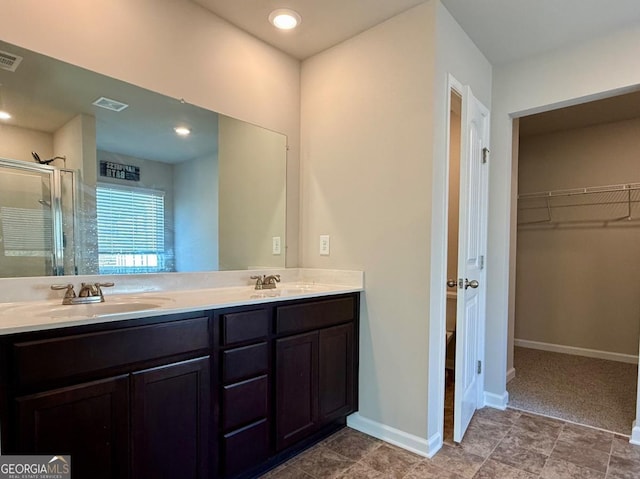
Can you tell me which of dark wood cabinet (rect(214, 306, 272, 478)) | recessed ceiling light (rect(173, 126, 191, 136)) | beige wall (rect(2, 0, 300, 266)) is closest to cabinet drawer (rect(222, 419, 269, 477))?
dark wood cabinet (rect(214, 306, 272, 478))

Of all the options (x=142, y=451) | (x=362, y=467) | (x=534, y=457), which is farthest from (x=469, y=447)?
(x=142, y=451)

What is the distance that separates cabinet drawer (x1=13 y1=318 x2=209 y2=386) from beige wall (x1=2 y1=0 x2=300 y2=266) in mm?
1168

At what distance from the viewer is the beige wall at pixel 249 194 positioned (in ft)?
7.16

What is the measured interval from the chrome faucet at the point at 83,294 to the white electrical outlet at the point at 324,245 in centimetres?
129

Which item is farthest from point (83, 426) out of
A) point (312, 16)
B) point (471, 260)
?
point (312, 16)

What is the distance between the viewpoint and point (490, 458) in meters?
1.91

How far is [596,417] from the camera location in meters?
2.37

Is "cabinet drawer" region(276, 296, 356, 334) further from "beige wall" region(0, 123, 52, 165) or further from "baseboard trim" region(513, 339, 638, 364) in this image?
"baseboard trim" region(513, 339, 638, 364)

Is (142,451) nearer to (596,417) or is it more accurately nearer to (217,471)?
(217,471)

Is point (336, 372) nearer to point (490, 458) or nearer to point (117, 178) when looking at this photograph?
point (490, 458)

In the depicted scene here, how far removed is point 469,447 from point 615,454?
766mm

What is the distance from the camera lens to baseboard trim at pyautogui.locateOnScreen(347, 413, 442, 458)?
1927mm

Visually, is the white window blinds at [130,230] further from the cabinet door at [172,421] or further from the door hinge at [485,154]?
the door hinge at [485,154]
